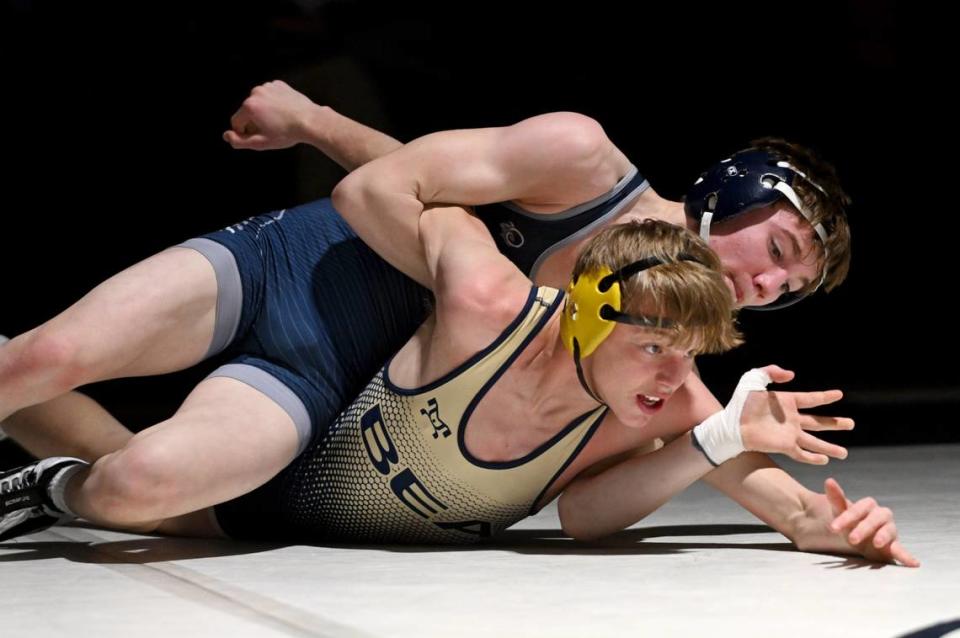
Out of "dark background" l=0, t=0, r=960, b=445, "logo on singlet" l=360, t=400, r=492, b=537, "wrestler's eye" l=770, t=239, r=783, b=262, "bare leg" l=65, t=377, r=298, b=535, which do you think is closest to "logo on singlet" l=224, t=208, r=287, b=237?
"bare leg" l=65, t=377, r=298, b=535

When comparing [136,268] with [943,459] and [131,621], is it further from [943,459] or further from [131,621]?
[943,459]

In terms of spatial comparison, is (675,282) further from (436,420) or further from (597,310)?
(436,420)

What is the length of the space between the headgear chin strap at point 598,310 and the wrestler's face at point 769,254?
412mm

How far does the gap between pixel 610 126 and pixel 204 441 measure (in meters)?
3.62

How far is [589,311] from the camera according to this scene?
218cm

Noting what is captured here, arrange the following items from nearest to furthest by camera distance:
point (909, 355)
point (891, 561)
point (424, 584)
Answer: point (424, 584)
point (891, 561)
point (909, 355)

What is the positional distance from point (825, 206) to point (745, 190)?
0.48 ft

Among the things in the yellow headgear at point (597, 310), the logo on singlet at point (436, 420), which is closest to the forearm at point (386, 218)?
the logo on singlet at point (436, 420)

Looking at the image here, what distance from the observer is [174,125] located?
5285mm

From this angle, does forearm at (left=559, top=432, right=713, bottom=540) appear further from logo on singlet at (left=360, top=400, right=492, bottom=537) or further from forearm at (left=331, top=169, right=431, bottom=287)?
forearm at (left=331, top=169, right=431, bottom=287)

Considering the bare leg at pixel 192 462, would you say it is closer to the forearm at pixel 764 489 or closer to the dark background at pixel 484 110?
the forearm at pixel 764 489

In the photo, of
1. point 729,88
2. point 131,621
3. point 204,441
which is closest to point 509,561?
point 204,441

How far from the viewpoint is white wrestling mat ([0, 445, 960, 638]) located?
5.53 ft

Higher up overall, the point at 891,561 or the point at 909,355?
the point at 909,355
